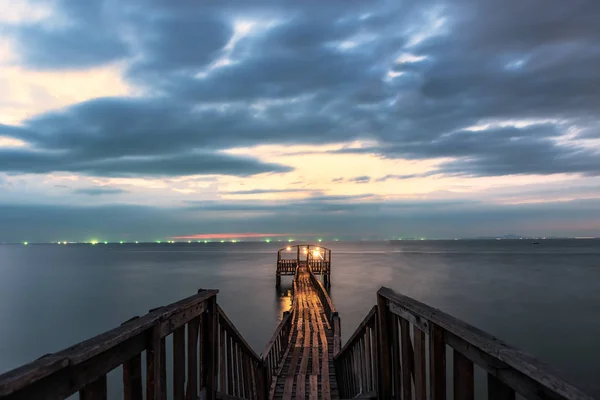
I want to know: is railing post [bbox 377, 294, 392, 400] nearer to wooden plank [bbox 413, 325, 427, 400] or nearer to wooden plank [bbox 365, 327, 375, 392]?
wooden plank [bbox 365, 327, 375, 392]

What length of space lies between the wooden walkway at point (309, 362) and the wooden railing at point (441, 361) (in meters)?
3.00

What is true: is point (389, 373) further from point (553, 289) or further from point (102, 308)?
point (553, 289)

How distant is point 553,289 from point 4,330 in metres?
60.7

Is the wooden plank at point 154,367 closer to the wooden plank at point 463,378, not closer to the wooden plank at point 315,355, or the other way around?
the wooden plank at point 463,378

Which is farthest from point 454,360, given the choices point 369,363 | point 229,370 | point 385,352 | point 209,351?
point 229,370

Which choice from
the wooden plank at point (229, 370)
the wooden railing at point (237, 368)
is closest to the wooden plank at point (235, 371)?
the wooden railing at point (237, 368)

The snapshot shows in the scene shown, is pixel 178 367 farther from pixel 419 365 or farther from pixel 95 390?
pixel 419 365

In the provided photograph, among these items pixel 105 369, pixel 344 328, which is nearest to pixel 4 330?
pixel 344 328

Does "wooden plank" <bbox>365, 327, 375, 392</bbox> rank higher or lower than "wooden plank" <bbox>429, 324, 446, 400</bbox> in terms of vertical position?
lower

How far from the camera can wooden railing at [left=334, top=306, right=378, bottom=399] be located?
553 cm

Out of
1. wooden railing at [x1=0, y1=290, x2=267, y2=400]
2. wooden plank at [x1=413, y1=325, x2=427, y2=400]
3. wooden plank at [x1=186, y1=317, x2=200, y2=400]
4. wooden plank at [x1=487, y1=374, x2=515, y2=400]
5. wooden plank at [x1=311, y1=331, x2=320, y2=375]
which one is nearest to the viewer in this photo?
wooden railing at [x1=0, y1=290, x2=267, y2=400]

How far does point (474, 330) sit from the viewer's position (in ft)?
8.69

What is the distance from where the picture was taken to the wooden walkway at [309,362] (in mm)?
9012

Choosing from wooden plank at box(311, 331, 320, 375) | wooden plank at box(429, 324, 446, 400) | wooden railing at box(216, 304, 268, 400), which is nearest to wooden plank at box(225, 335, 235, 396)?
wooden railing at box(216, 304, 268, 400)
